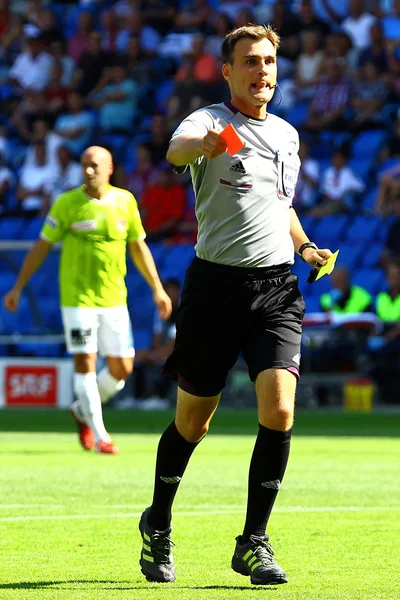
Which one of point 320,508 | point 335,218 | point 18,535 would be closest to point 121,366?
point 320,508

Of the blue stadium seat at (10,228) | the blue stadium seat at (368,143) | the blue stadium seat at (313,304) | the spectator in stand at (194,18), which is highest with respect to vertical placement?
the spectator in stand at (194,18)

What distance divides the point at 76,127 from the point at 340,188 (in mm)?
6887

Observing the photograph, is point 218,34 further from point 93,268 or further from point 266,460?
point 266,460

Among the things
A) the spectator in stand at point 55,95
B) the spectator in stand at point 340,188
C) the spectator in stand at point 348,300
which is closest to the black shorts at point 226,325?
the spectator in stand at point 348,300

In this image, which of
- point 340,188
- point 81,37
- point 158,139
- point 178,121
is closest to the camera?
point 340,188

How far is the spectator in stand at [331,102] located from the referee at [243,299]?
17035 mm

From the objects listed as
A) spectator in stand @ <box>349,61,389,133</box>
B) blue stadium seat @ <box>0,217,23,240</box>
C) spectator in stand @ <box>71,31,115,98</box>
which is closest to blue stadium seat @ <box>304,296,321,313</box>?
spectator in stand @ <box>349,61,389,133</box>

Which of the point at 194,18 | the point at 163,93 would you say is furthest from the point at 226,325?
the point at 194,18

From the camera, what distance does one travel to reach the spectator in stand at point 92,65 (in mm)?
27234

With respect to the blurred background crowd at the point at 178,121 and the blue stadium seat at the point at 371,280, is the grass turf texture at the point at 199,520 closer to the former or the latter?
the blurred background crowd at the point at 178,121

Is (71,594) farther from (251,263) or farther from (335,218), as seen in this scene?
(335,218)

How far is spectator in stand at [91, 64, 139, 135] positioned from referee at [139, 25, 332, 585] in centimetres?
2030

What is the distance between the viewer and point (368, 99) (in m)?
22.2

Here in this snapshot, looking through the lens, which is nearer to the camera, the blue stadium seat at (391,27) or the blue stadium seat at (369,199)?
the blue stadium seat at (369,199)
